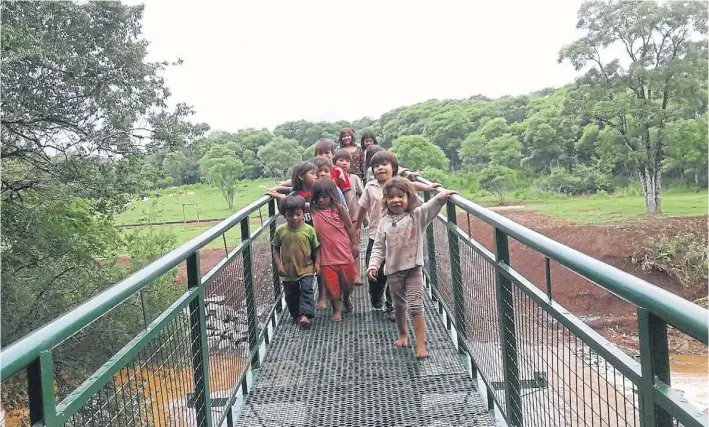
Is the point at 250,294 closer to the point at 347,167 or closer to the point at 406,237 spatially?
the point at 406,237

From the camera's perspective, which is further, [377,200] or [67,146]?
[67,146]

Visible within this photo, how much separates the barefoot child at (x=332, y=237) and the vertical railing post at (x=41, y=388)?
10.8 ft

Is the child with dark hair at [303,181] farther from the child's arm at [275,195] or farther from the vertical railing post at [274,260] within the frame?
the vertical railing post at [274,260]

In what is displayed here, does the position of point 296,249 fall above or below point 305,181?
below

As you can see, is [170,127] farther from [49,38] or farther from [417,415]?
[417,415]

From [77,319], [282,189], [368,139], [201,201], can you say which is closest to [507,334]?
[77,319]

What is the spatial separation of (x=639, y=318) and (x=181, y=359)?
69.2 inches

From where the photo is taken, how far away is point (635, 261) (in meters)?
27.9

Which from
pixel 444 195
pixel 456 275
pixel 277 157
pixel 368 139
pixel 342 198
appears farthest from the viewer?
pixel 277 157

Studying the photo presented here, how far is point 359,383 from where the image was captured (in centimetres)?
365

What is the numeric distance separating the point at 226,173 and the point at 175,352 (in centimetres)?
5512

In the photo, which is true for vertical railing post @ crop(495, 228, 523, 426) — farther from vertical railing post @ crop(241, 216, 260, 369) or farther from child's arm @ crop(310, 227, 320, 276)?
child's arm @ crop(310, 227, 320, 276)

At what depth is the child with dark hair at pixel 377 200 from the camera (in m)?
4.41

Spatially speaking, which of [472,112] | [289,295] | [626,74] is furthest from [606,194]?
[289,295]
